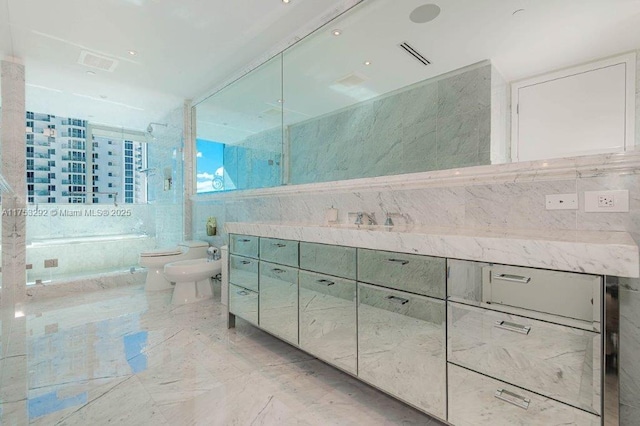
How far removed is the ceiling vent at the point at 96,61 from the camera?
9.52ft

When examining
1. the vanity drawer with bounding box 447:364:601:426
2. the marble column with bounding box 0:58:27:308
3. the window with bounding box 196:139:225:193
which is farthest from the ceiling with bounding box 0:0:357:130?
the vanity drawer with bounding box 447:364:601:426

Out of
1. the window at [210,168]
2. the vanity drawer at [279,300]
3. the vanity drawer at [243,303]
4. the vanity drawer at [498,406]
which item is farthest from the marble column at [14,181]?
the vanity drawer at [498,406]

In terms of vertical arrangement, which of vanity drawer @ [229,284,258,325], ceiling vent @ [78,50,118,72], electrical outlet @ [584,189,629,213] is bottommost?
vanity drawer @ [229,284,258,325]

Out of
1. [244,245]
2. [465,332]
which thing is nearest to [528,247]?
[465,332]

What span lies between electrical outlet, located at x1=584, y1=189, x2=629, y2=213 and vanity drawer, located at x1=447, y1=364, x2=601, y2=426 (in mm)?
788

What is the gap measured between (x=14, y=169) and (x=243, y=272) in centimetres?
286

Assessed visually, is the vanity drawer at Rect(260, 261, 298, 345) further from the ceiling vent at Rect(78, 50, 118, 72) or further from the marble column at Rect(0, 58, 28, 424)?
the ceiling vent at Rect(78, 50, 118, 72)

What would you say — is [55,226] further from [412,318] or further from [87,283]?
[412,318]

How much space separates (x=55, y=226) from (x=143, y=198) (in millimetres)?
1298

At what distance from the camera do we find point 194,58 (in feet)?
9.81

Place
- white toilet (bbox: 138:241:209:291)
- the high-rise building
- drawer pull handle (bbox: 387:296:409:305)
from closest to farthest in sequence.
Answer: drawer pull handle (bbox: 387:296:409:305)
white toilet (bbox: 138:241:209:291)
the high-rise building

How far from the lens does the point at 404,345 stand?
126 centimetres

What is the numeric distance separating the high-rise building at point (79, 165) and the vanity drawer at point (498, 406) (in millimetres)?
5501

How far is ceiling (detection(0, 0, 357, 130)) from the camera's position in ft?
7.36
